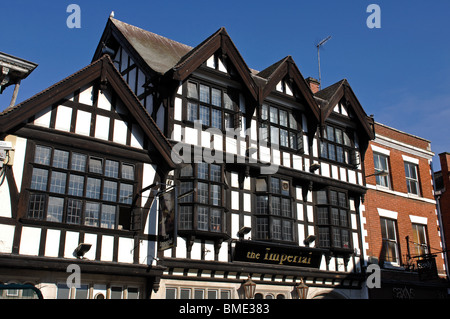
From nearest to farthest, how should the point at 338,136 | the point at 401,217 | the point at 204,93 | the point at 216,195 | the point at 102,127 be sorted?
the point at 102,127
the point at 216,195
the point at 204,93
the point at 338,136
the point at 401,217

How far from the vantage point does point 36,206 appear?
41.3 ft

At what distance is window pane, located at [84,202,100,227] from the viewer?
13289mm

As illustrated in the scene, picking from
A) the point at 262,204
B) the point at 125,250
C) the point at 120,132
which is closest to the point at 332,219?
the point at 262,204

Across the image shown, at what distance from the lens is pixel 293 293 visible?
668 inches

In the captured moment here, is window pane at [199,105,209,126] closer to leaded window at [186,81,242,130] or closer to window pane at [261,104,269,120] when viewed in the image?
leaded window at [186,81,242,130]

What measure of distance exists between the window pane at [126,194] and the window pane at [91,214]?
782 millimetres

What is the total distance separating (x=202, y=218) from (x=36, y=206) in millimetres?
4859

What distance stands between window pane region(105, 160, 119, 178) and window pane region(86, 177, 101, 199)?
0.41 metres

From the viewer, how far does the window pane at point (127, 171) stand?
14352 mm

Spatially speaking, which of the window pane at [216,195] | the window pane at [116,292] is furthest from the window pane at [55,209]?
the window pane at [216,195]

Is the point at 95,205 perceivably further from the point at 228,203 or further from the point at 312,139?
the point at 312,139

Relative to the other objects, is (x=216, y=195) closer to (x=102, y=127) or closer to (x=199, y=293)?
(x=199, y=293)
